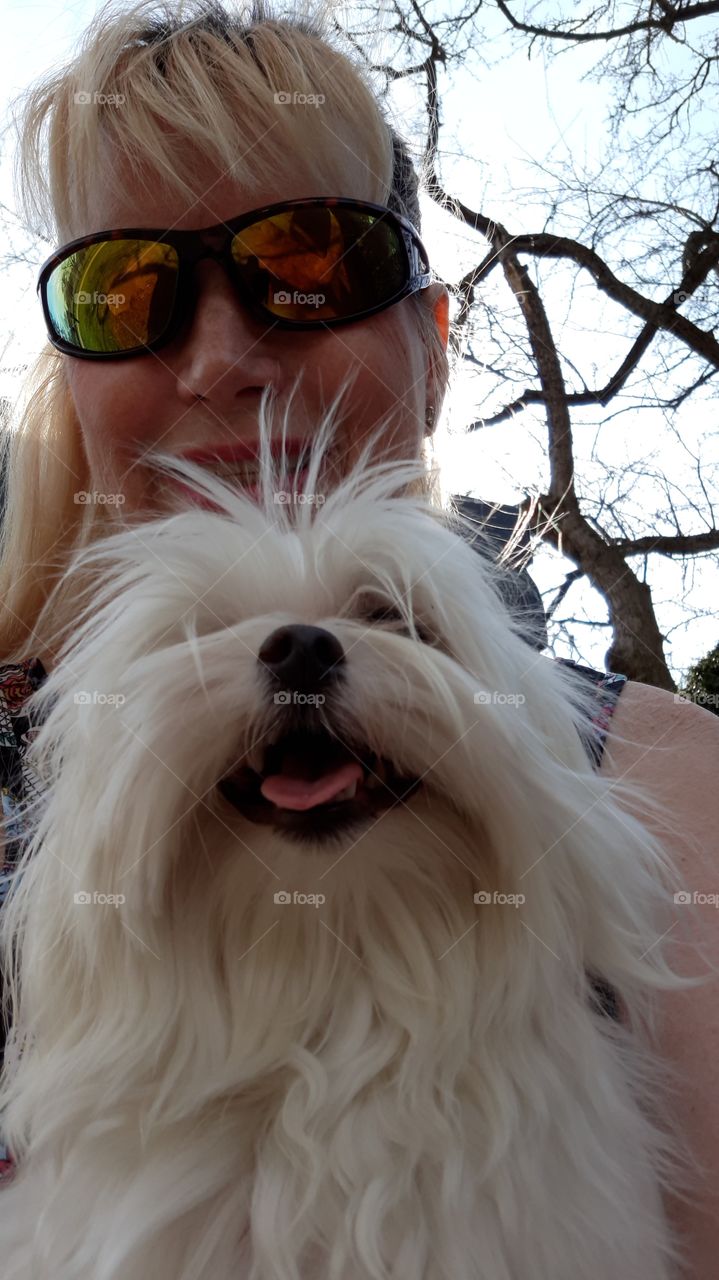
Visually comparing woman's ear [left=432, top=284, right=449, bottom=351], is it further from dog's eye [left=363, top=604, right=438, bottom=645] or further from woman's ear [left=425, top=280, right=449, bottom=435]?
dog's eye [left=363, top=604, right=438, bottom=645]

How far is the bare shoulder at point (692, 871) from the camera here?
4.39ft

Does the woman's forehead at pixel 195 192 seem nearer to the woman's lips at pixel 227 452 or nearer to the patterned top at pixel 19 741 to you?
the woman's lips at pixel 227 452

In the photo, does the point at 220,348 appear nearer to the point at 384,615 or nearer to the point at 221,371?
the point at 221,371

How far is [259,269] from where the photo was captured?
5.36 ft

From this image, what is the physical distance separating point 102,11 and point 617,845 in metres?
1.59

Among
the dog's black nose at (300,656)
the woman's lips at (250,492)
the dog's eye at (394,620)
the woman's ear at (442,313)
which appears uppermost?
the woman's ear at (442,313)

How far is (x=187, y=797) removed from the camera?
1.12 metres

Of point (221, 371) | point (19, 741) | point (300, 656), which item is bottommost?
point (19, 741)

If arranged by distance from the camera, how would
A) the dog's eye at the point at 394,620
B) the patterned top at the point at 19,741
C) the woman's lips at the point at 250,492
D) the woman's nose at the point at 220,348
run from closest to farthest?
the dog's eye at the point at 394,620 → the woman's lips at the point at 250,492 → the patterned top at the point at 19,741 → the woman's nose at the point at 220,348

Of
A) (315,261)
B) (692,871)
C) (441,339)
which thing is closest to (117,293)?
(315,261)

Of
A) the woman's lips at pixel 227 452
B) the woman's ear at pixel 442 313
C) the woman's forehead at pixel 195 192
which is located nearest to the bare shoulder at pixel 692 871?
the woman's lips at pixel 227 452

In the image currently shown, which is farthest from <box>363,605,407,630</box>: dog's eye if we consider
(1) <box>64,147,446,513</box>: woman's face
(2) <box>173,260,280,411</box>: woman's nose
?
(2) <box>173,260,280,411</box>: woman's nose

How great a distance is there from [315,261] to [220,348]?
20cm

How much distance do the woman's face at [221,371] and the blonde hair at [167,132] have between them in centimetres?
4
